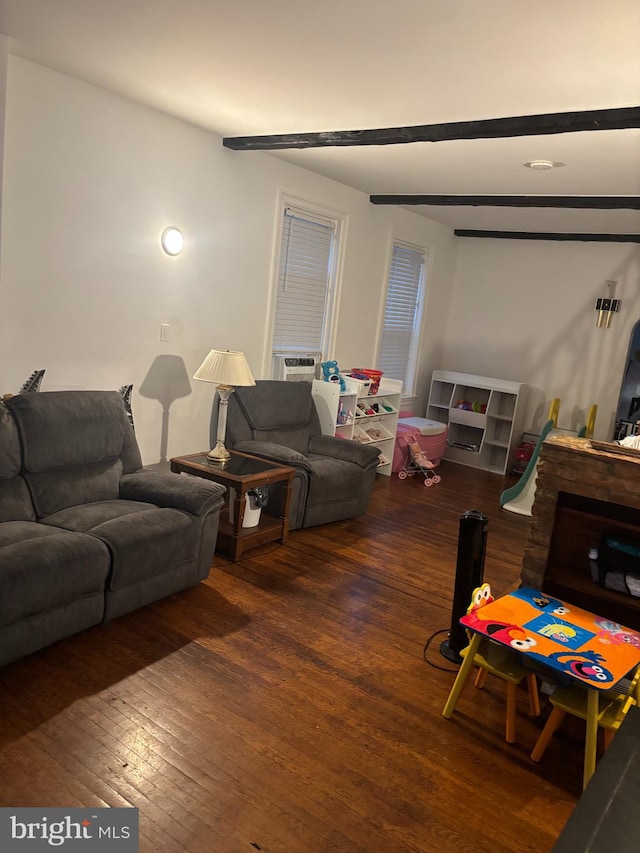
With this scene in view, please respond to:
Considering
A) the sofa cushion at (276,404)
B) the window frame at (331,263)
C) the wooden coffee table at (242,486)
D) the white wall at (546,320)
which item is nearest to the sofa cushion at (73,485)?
the wooden coffee table at (242,486)

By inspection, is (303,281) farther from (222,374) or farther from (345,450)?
(222,374)

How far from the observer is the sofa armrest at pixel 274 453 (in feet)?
14.0

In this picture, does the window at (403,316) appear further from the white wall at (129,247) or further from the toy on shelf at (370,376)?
the white wall at (129,247)

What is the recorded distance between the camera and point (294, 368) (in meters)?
5.32

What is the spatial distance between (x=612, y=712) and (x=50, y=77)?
3.90 metres

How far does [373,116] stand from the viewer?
3.35 metres

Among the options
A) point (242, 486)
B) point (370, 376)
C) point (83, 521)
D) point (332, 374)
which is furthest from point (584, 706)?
point (370, 376)

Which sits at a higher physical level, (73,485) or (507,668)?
(73,485)

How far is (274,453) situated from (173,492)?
1.12 metres

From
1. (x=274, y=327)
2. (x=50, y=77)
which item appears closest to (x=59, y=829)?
(x=50, y=77)

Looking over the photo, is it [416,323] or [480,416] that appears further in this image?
[416,323]

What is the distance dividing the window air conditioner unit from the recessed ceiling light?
2306 mm

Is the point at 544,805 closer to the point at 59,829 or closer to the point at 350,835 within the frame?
the point at 350,835

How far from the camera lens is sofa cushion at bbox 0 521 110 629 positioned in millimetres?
2379
